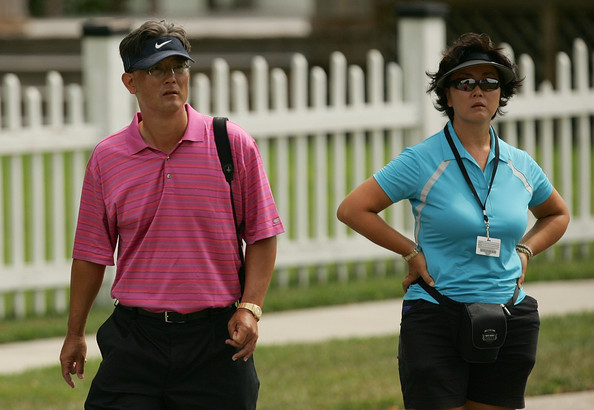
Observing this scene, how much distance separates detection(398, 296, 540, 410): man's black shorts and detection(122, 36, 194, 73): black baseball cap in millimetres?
1163

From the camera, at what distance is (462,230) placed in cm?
412

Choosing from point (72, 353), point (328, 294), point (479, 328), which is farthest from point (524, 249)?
point (328, 294)

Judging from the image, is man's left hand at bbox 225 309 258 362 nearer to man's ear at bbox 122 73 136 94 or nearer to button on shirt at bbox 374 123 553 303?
button on shirt at bbox 374 123 553 303

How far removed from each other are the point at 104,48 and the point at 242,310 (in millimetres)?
4894

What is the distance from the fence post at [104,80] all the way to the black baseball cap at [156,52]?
182 inches

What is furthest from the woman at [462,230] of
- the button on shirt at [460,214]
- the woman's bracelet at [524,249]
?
the woman's bracelet at [524,249]

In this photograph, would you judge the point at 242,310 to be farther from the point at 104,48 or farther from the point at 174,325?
the point at 104,48

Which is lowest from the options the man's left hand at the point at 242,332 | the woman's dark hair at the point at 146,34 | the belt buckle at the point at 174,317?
the man's left hand at the point at 242,332

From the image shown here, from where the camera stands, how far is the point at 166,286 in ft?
12.8

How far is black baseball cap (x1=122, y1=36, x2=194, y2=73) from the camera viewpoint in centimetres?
384

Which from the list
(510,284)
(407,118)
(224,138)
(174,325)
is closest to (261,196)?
(224,138)

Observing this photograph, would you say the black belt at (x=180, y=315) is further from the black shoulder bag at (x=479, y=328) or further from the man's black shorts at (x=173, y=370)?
the black shoulder bag at (x=479, y=328)

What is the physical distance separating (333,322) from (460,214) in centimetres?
404

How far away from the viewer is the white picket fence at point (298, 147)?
8289 millimetres
